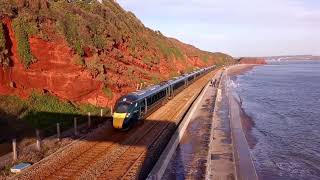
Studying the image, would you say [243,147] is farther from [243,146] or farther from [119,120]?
[119,120]

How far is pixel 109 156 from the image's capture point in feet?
72.3

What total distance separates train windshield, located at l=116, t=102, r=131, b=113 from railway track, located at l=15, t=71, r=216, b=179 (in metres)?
1.53

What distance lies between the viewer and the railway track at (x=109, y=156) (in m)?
19.2

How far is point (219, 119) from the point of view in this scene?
3909 cm

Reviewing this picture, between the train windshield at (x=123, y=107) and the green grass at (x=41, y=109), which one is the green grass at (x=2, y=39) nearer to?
the green grass at (x=41, y=109)

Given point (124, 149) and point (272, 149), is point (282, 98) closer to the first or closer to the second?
point (272, 149)

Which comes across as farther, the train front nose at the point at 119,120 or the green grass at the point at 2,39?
the green grass at the point at 2,39

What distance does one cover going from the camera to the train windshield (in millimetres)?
28234

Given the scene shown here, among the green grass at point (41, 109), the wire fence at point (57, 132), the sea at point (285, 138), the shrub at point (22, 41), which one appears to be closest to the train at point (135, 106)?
the wire fence at point (57, 132)

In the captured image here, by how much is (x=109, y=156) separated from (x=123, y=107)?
6813mm

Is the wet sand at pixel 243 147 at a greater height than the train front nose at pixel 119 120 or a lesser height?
lesser

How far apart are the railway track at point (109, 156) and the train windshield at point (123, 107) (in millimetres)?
1535

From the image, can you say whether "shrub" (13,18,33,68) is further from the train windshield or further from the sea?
the sea

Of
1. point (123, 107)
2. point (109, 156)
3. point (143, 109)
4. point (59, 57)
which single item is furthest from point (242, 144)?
point (59, 57)
